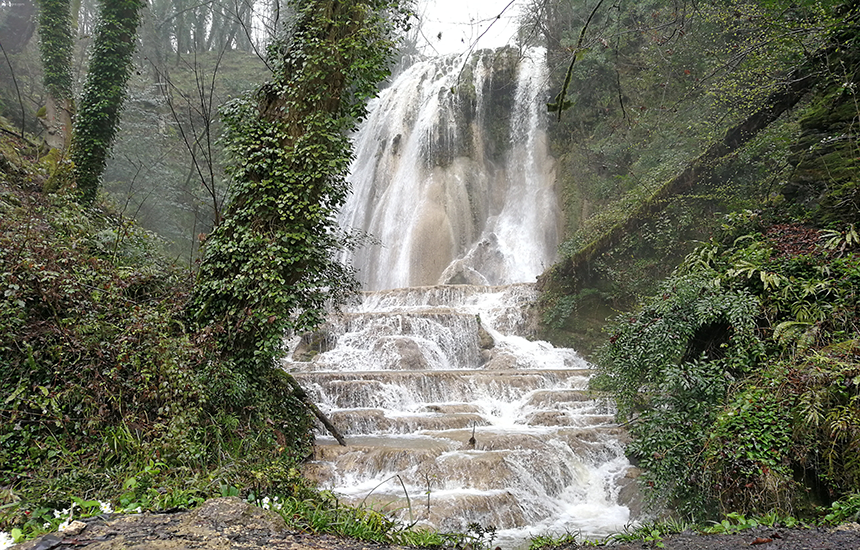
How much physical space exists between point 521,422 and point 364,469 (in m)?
3.46

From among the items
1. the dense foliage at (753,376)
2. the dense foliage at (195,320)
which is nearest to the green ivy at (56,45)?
the dense foliage at (195,320)

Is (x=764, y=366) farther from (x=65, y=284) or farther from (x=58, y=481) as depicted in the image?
(x=65, y=284)

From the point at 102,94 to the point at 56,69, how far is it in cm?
377

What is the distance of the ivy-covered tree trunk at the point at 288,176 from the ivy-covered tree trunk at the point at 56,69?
9713 millimetres

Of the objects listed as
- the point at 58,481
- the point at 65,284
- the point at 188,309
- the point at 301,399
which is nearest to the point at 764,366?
the point at 301,399

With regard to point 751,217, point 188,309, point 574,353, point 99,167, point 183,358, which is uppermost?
point 99,167

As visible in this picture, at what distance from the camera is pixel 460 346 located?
546 inches

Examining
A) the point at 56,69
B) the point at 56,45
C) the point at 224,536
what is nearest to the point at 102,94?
the point at 56,69

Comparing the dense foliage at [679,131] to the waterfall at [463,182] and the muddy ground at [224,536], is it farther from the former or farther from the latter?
the muddy ground at [224,536]

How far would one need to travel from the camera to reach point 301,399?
6.87 m

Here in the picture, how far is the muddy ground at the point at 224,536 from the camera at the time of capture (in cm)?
230

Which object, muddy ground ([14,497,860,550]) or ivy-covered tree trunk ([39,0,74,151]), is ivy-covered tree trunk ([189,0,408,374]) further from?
ivy-covered tree trunk ([39,0,74,151])

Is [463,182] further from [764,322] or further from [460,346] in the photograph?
[764,322]

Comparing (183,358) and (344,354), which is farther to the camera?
(344,354)
